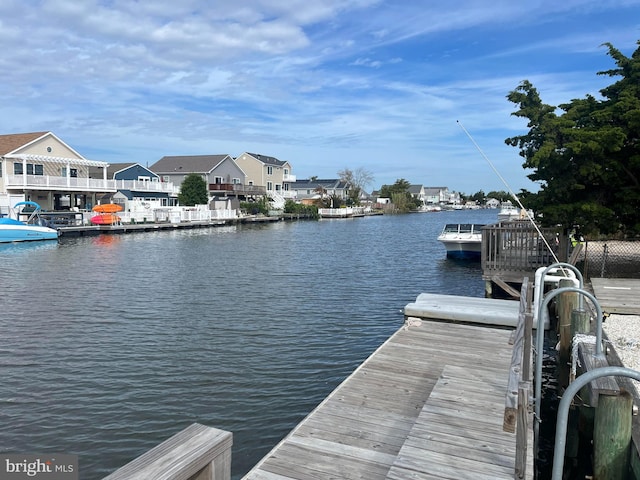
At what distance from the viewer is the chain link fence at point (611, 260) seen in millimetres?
15641

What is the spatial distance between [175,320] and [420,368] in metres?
9.28

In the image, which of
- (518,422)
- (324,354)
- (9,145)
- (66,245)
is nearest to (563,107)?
(324,354)

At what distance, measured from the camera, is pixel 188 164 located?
79.9 m

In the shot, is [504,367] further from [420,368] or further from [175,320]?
[175,320]

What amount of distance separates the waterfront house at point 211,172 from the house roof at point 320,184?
37.7m

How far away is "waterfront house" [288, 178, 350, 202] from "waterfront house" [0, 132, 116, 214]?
2283 inches

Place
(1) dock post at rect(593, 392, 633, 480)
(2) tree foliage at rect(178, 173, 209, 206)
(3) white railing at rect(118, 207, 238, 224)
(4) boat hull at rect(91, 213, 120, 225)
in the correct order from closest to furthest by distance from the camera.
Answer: (1) dock post at rect(593, 392, 633, 480) → (4) boat hull at rect(91, 213, 120, 225) → (3) white railing at rect(118, 207, 238, 224) → (2) tree foliage at rect(178, 173, 209, 206)

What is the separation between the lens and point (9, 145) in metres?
50.1

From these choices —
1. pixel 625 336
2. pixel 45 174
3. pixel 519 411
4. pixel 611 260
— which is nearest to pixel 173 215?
pixel 45 174

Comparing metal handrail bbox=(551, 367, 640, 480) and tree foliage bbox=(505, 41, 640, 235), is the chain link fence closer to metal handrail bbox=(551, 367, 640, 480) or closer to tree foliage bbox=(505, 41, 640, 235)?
tree foliage bbox=(505, 41, 640, 235)

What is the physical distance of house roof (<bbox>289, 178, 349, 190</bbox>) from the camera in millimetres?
122375

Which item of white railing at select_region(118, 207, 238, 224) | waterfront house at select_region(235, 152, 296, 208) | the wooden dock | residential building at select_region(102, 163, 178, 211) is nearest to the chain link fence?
the wooden dock

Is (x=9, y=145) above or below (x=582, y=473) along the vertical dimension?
above

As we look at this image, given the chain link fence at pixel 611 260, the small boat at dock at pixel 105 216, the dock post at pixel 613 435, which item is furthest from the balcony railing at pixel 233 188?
the dock post at pixel 613 435
